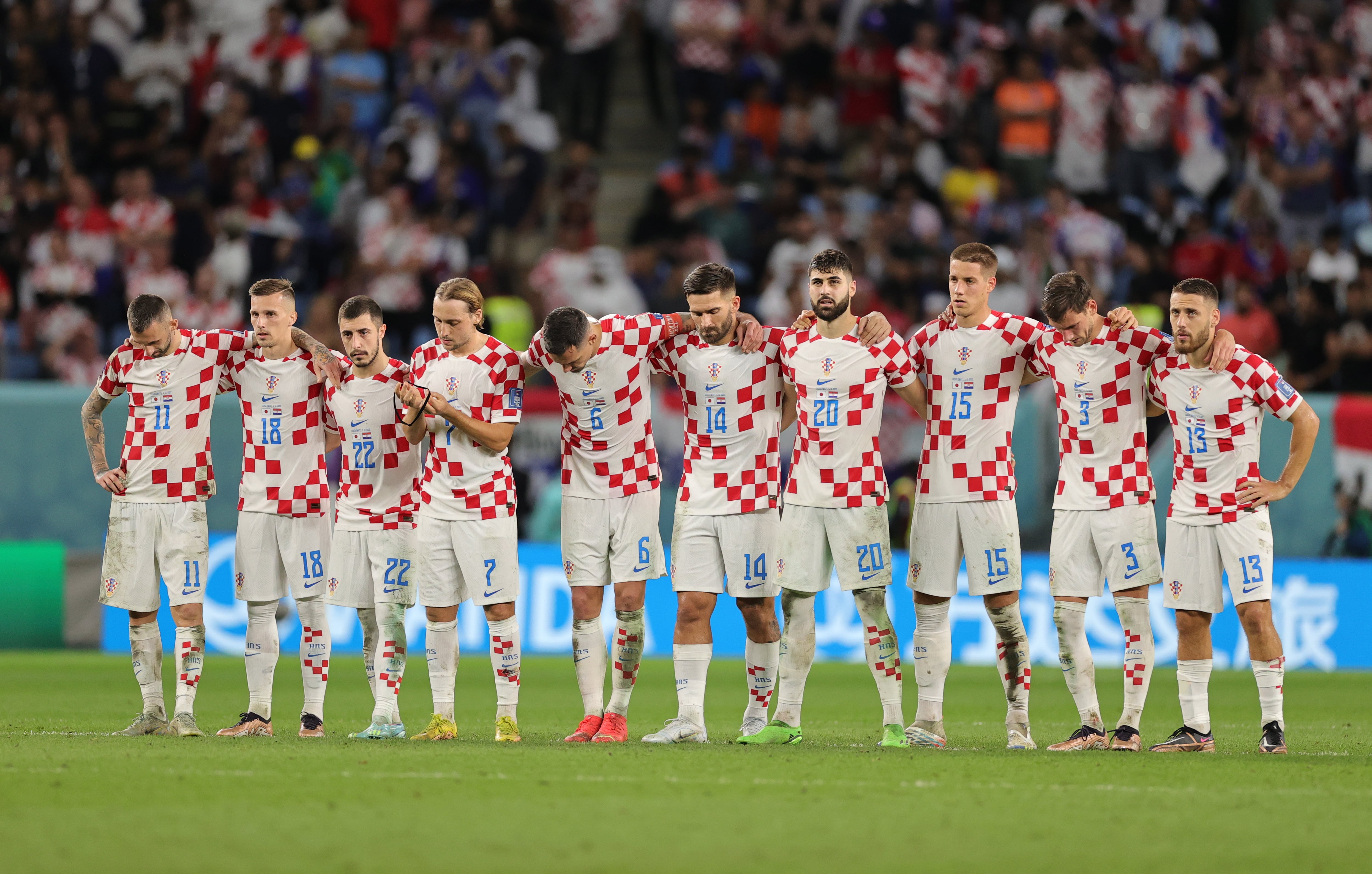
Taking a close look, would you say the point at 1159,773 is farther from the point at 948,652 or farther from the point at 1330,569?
the point at 1330,569

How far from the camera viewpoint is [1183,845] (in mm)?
6457

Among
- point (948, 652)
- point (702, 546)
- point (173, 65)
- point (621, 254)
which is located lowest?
point (948, 652)

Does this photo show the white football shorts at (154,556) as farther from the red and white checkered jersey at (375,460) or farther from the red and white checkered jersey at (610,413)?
the red and white checkered jersey at (610,413)

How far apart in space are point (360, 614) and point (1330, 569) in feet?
34.0

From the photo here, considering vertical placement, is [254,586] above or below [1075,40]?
below

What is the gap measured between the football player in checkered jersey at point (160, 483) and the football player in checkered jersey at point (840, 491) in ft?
9.87

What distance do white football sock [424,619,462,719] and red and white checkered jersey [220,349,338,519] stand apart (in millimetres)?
1150

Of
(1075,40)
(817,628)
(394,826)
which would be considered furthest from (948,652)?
(1075,40)

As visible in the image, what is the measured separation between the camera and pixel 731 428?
9.86 metres

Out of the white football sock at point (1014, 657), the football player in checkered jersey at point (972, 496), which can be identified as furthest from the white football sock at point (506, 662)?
the white football sock at point (1014, 657)

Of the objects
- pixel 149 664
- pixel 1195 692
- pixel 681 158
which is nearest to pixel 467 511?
pixel 149 664

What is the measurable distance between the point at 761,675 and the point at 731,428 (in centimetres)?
148

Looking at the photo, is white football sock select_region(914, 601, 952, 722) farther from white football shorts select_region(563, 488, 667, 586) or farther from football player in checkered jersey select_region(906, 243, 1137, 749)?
white football shorts select_region(563, 488, 667, 586)

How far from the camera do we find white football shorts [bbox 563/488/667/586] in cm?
985
